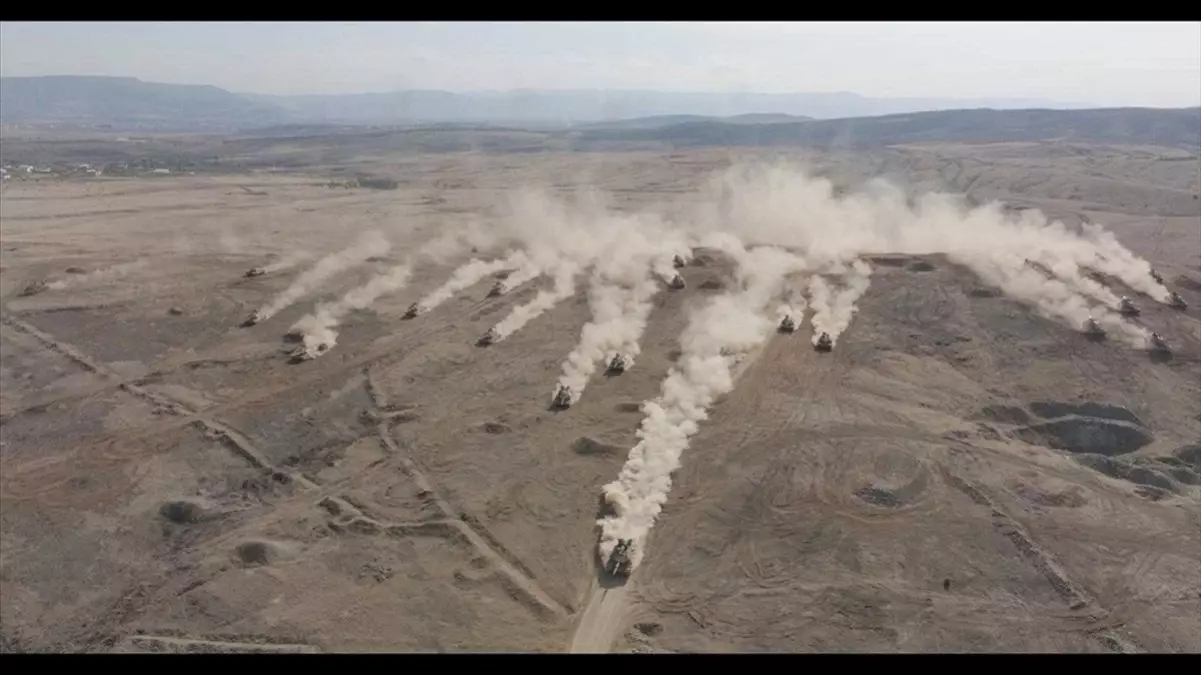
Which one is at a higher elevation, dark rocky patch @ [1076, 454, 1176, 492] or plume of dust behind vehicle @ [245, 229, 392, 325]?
plume of dust behind vehicle @ [245, 229, 392, 325]

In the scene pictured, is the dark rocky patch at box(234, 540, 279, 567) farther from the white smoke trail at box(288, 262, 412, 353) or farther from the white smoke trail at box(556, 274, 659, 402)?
the white smoke trail at box(288, 262, 412, 353)

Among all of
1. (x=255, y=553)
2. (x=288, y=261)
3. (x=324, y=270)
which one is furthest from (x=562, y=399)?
(x=288, y=261)

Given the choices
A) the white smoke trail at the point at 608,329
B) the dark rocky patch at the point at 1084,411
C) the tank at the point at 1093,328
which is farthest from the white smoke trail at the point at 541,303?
the tank at the point at 1093,328

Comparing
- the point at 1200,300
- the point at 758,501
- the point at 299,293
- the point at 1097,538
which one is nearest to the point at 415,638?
the point at 758,501

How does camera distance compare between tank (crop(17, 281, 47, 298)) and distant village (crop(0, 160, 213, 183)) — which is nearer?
tank (crop(17, 281, 47, 298))

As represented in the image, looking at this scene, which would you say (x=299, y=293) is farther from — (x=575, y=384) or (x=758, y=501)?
(x=758, y=501)

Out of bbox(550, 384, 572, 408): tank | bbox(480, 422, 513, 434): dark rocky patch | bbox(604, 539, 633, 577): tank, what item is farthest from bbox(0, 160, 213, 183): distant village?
bbox(604, 539, 633, 577): tank
